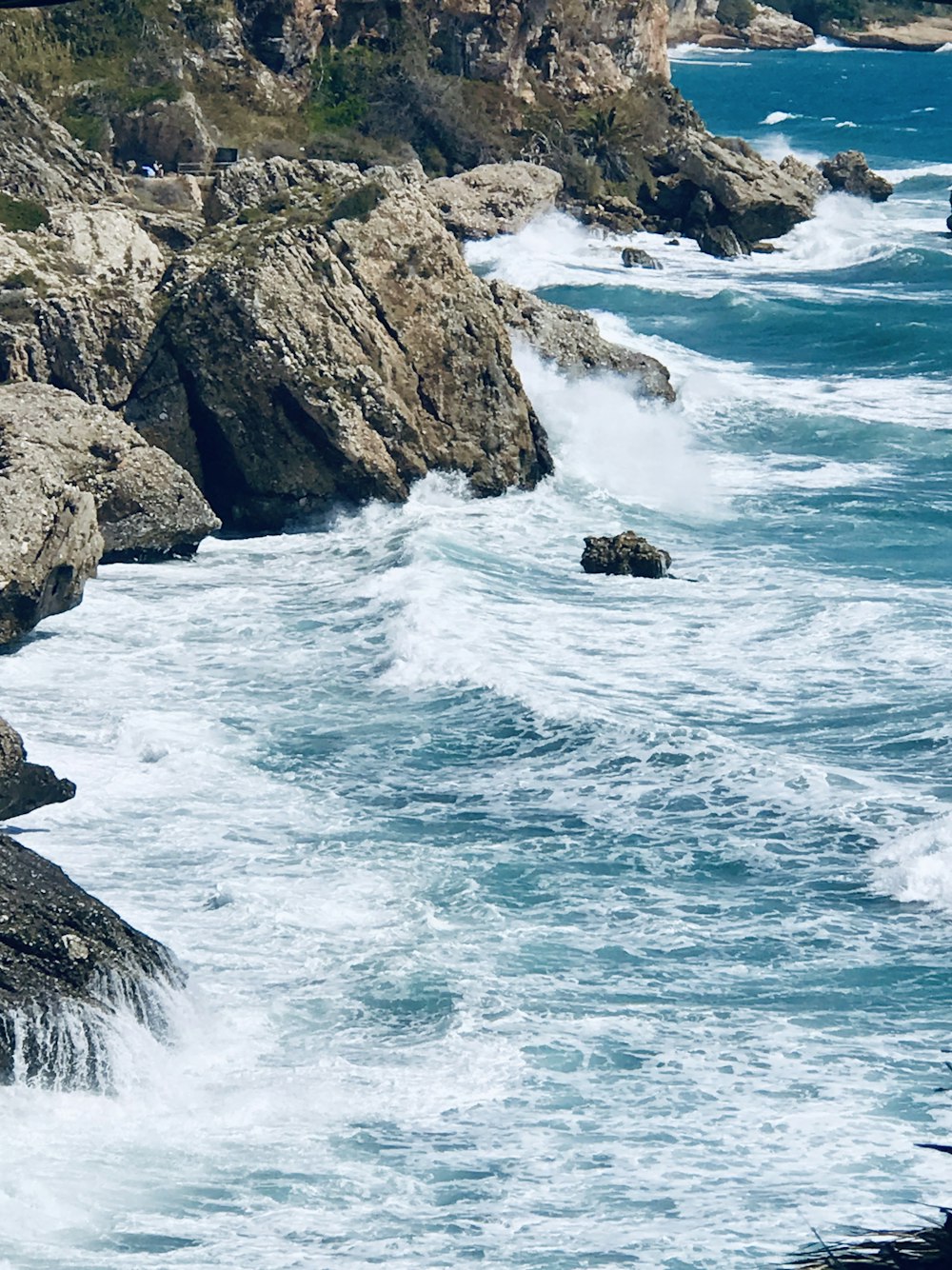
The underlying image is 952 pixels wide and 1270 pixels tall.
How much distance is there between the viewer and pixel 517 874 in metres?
18.5

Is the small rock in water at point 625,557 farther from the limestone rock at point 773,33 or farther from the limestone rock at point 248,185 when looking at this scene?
the limestone rock at point 773,33

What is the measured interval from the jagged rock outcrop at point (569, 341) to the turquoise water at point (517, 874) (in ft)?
8.28

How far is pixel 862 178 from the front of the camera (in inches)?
2953

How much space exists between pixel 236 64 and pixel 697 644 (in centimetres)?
5148

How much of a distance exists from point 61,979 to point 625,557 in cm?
1553

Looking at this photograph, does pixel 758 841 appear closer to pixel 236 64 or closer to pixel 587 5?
pixel 236 64

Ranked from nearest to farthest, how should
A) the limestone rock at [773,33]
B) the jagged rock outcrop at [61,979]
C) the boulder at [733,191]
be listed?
the jagged rock outcrop at [61,979] < the boulder at [733,191] < the limestone rock at [773,33]

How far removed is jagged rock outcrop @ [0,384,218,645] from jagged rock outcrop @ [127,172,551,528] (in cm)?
189

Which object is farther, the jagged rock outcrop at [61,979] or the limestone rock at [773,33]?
the limestone rock at [773,33]

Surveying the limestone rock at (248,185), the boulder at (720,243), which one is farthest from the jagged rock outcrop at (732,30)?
the limestone rock at (248,185)

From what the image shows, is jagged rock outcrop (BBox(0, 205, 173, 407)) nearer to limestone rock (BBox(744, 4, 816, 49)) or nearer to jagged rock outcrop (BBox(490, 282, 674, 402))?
jagged rock outcrop (BBox(490, 282, 674, 402))

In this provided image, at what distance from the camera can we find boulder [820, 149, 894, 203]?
74875mm

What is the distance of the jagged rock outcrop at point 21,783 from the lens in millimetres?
18141

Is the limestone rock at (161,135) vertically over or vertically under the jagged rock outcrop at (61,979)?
over
